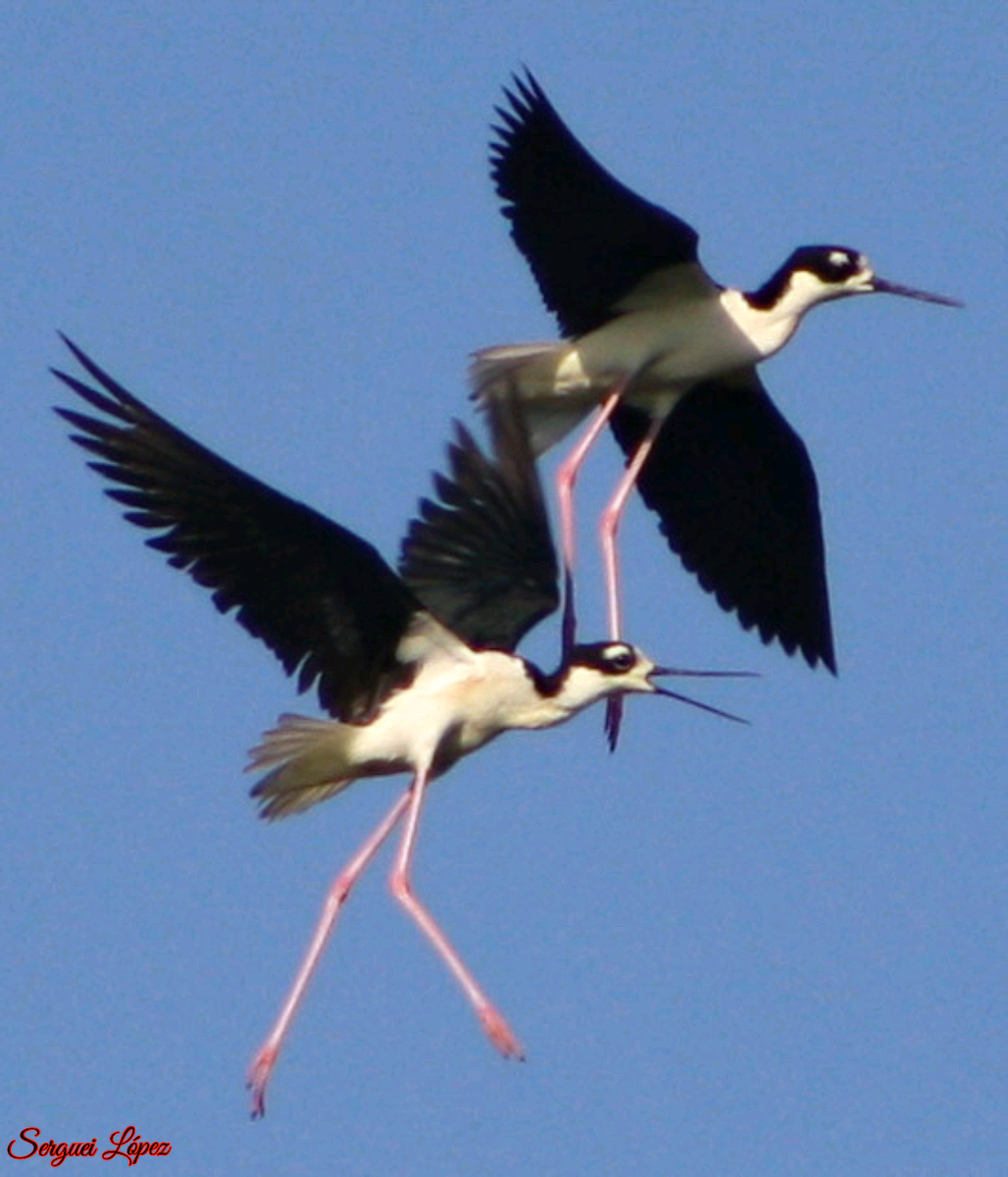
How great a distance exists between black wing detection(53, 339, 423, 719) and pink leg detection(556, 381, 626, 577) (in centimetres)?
303

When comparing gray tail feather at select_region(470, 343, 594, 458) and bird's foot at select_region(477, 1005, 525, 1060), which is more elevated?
gray tail feather at select_region(470, 343, 594, 458)

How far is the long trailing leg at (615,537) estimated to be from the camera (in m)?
16.8

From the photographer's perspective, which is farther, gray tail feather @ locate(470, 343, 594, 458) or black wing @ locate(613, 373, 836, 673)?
black wing @ locate(613, 373, 836, 673)

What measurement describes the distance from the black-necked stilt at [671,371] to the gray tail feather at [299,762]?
110 inches

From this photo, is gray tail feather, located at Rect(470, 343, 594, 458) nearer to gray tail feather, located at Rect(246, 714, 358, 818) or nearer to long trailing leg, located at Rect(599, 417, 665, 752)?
long trailing leg, located at Rect(599, 417, 665, 752)

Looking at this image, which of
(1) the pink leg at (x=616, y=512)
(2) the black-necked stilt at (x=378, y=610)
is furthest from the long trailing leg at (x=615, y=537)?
(2) the black-necked stilt at (x=378, y=610)

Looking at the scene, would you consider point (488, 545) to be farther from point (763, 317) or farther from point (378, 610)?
point (763, 317)

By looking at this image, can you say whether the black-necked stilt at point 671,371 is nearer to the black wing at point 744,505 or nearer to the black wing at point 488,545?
the black wing at point 744,505

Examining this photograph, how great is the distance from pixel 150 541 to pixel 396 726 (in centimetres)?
112

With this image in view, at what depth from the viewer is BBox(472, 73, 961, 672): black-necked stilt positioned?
53.7 feet

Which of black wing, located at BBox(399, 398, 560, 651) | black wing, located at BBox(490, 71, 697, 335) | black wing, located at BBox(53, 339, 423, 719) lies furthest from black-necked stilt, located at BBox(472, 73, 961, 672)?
black wing, located at BBox(53, 339, 423, 719)

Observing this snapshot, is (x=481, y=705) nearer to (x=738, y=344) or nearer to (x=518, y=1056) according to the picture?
(x=518, y=1056)

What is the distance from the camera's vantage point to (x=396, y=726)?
13.8m

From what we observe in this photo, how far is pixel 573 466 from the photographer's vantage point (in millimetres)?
17141
